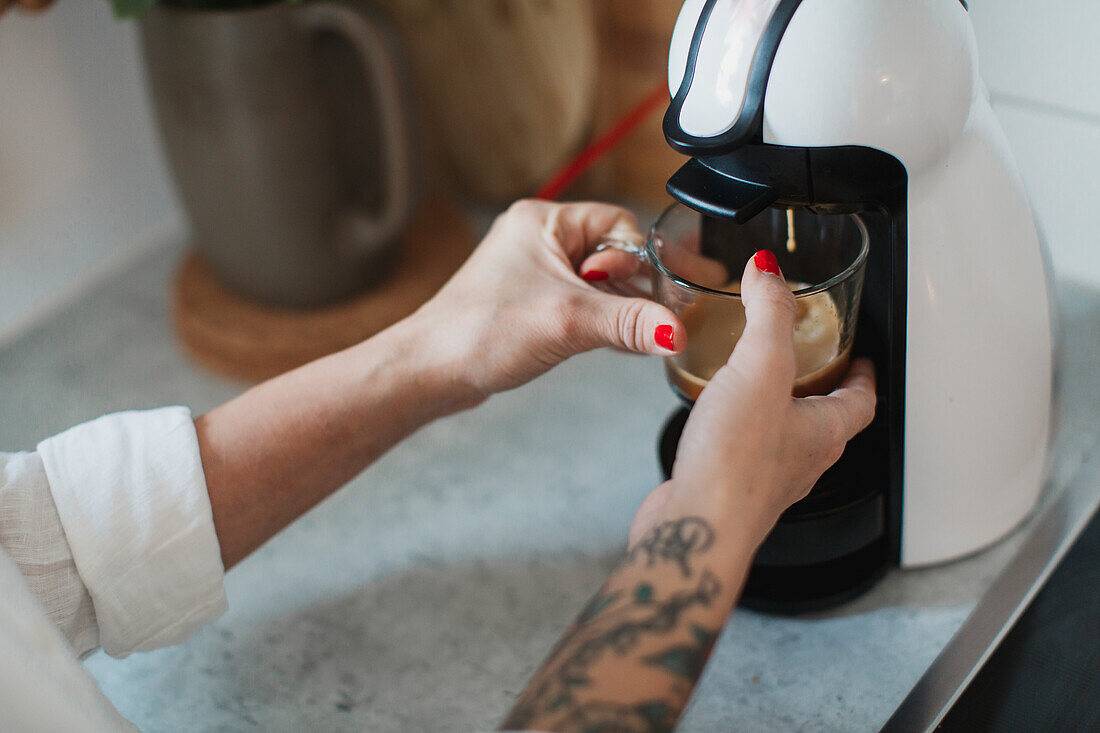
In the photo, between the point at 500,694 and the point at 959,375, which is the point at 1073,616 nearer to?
the point at 959,375

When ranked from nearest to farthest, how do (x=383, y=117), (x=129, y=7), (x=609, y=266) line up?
(x=609, y=266) → (x=129, y=7) → (x=383, y=117)

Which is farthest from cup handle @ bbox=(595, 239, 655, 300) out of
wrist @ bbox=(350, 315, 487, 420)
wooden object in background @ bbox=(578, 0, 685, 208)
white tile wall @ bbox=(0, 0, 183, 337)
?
white tile wall @ bbox=(0, 0, 183, 337)

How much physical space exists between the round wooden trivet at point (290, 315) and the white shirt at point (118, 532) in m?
0.30

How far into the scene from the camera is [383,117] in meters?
0.83

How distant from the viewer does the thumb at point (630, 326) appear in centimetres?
50

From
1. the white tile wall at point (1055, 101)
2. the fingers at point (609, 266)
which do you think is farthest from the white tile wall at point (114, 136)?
the fingers at point (609, 266)

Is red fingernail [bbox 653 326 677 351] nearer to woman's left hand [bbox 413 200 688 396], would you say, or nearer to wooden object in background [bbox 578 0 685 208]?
woman's left hand [bbox 413 200 688 396]

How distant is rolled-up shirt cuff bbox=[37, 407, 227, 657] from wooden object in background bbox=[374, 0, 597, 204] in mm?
552

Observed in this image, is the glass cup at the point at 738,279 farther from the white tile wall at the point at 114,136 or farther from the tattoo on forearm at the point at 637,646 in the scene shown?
the white tile wall at the point at 114,136

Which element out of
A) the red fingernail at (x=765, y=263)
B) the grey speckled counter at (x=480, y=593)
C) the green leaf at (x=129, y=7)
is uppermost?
the green leaf at (x=129, y=7)

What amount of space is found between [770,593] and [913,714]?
0.10 metres

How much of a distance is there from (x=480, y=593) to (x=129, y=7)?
0.49m

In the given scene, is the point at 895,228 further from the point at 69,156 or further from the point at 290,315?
the point at 69,156

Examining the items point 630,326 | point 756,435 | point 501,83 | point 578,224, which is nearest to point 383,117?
point 501,83
